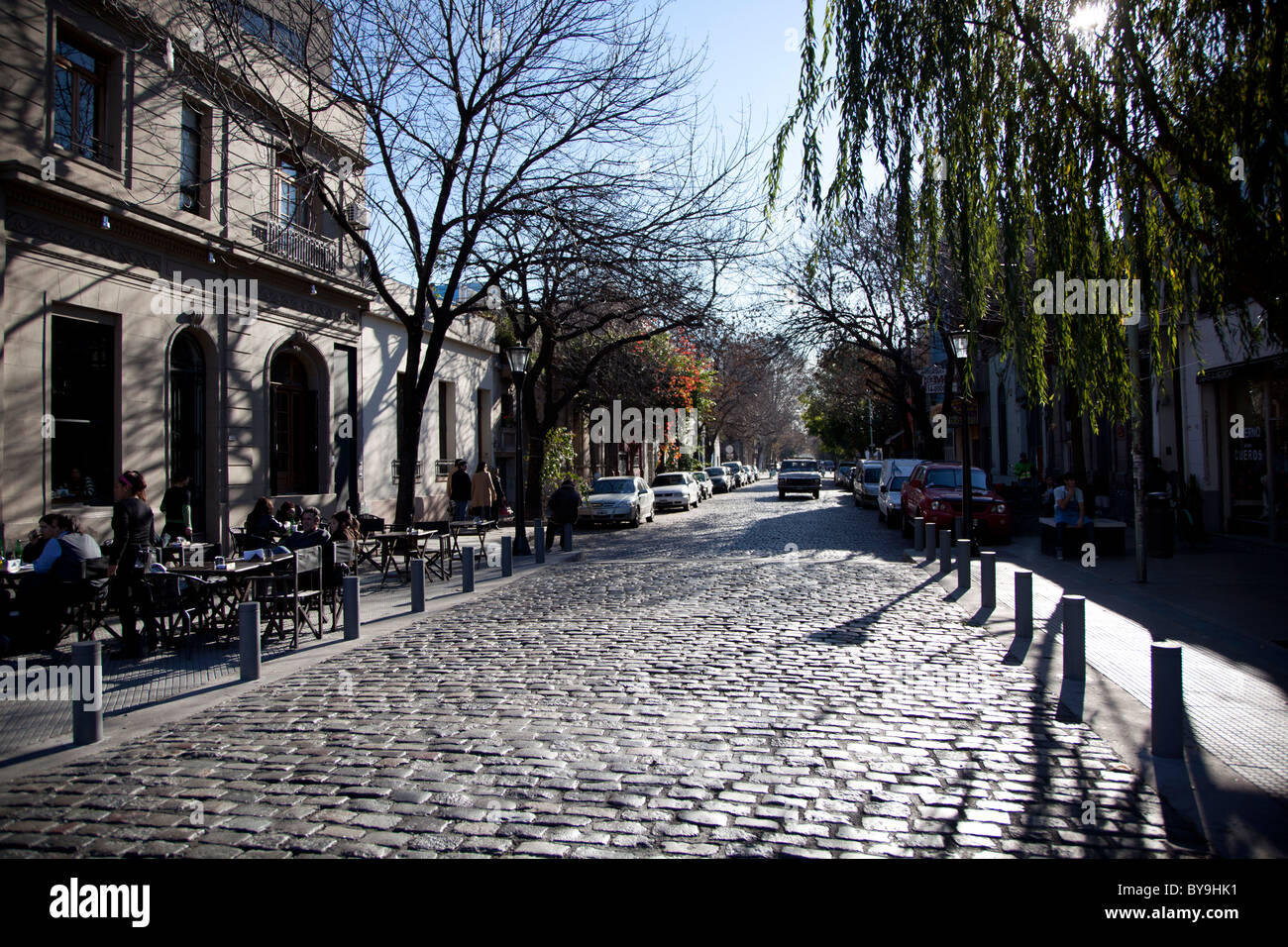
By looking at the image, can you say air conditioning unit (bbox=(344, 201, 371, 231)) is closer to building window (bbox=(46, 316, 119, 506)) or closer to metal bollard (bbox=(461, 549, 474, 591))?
building window (bbox=(46, 316, 119, 506))

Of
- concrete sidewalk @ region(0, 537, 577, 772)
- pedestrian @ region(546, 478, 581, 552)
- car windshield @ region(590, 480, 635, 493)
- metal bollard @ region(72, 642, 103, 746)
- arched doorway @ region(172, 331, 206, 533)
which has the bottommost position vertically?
concrete sidewalk @ region(0, 537, 577, 772)

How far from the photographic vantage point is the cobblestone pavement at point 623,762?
13.0 ft

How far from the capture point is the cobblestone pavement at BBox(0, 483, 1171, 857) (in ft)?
13.0

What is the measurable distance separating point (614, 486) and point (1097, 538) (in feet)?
47.9

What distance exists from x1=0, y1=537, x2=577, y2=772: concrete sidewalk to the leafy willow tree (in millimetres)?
6492

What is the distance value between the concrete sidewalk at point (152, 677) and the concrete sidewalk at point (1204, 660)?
6.84 meters

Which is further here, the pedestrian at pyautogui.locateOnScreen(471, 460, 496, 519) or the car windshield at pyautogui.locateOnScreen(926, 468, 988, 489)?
the pedestrian at pyautogui.locateOnScreen(471, 460, 496, 519)

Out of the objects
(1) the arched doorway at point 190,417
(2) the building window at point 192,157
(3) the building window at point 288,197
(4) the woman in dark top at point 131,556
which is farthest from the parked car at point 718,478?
(4) the woman in dark top at point 131,556

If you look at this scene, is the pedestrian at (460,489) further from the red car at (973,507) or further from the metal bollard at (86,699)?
the metal bollard at (86,699)

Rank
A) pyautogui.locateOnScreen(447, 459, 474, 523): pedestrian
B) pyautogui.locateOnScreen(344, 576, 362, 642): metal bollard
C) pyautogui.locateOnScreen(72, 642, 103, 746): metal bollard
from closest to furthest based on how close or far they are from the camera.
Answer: pyautogui.locateOnScreen(72, 642, 103, 746): metal bollard → pyautogui.locateOnScreen(344, 576, 362, 642): metal bollard → pyautogui.locateOnScreen(447, 459, 474, 523): pedestrian

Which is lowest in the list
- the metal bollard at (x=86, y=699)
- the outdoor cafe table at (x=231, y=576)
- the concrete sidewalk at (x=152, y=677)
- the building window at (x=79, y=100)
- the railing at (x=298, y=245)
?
the concrete sidewalk at (x=152, y=677)

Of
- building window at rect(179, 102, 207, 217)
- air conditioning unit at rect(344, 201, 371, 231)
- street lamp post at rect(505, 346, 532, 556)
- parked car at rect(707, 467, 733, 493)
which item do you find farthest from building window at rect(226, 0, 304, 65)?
parked car at rect(707, 467, 733, 493)

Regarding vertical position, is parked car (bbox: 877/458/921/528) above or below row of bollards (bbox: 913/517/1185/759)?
above

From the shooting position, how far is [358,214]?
18391 mm
